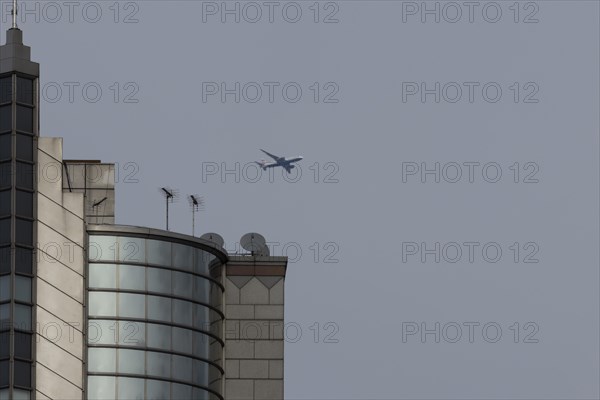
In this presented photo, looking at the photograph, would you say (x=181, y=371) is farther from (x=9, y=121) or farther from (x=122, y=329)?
(x=9, y=121)

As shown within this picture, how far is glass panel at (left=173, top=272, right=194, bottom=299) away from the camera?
174 meters

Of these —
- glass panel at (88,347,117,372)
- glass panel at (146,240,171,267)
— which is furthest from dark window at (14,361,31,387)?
glass panel at (146,240,171,267)

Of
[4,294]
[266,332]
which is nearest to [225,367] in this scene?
[266,332]

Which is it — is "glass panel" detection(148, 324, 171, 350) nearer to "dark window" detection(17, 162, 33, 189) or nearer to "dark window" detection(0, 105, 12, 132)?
"dark window" detection(17, 162, 33, 189)

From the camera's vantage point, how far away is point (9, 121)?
17262 cm

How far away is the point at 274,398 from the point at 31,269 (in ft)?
51.0

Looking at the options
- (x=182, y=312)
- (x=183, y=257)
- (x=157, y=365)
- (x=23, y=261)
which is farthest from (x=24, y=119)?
(x=157, y=365)

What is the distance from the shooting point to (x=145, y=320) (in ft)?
565

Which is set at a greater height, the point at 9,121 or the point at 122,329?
the point at 9,121

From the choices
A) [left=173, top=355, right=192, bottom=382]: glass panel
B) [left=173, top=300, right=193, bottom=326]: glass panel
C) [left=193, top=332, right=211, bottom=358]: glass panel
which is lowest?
[left=173, top=355, right=192, bottom=382]: glass panel

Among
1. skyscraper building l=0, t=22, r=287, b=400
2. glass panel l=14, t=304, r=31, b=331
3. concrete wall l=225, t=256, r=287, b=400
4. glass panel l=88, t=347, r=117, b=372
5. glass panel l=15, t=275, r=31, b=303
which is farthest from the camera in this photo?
concrete wall l=225, t=256, r=287, b=400

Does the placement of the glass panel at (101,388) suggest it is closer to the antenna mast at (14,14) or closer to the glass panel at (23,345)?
the glass panel at (23,345)

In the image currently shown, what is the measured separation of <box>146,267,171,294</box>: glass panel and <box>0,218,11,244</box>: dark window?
24.1ft

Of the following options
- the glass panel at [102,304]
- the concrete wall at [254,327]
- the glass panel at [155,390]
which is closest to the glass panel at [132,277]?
the glass panel at [102,304]
